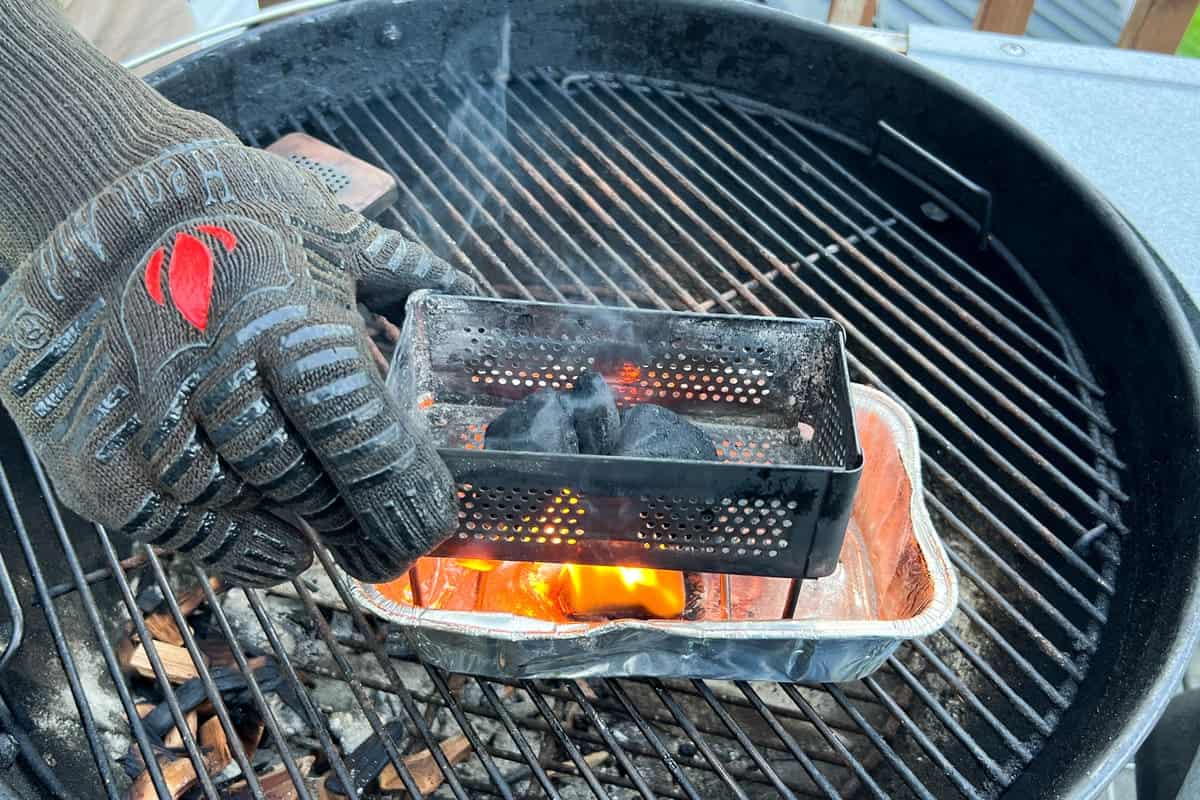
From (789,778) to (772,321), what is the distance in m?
0.87

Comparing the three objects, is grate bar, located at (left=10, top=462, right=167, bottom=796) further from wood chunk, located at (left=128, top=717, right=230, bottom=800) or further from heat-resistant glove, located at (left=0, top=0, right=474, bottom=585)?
heat-resistant glove, located at (left=0, top=0, right=474, bottom=585)

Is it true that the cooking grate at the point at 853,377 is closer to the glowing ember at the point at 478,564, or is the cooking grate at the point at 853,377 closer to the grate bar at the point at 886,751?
the grate bar at the point at 886,751

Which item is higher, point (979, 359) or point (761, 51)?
point (761, 51)

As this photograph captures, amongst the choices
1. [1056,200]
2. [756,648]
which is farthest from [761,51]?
[756,648]

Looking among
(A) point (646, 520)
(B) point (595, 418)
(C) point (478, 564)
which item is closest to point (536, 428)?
(B) point (595, 418)

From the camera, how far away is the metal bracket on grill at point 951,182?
221 cm

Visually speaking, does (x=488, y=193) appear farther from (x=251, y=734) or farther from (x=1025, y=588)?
(x=1025, y=588)

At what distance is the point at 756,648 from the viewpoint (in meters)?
1.38

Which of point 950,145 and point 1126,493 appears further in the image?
point 950,145

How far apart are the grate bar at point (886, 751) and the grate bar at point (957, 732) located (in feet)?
0.31

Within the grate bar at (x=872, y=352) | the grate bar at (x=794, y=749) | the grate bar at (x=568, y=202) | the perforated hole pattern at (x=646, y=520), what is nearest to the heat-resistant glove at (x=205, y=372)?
the perforated hole pattern at (x=646, y=520)

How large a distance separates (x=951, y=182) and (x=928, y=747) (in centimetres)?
143

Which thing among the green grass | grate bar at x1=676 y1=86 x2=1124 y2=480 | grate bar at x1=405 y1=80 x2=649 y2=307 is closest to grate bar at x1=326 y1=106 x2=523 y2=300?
grate bar at x1=405 y1=80 x2=649 y2=307

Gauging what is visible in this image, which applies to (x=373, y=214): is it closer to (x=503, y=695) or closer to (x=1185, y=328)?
(x=503, y=695)
